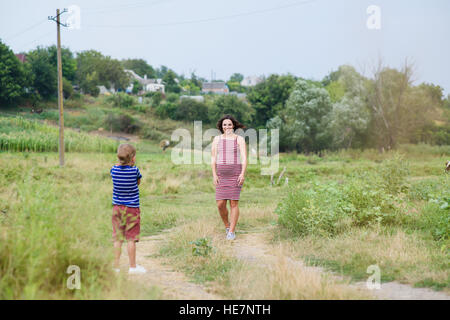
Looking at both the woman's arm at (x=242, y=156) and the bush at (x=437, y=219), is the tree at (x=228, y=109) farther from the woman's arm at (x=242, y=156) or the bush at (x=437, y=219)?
the bush at (x=437, y=219)

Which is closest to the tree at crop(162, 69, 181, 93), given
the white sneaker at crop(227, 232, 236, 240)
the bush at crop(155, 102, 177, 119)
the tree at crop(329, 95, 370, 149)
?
the bush at crop(155, 102, 177, 119)

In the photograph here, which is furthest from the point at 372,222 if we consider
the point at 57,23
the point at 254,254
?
the point at 57,23

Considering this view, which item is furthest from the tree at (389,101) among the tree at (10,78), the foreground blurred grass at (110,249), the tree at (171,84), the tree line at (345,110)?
the foreground blurred grass at (110,249)

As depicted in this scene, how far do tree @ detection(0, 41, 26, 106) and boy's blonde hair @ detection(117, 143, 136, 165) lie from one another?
27.6 m

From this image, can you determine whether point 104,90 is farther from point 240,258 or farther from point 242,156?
point 240,258

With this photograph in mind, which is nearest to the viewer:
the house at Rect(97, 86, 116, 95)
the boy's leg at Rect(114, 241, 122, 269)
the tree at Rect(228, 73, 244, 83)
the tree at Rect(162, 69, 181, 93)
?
the boy's leg at Rect(114, 241, 122, 269)

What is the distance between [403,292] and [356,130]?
38.8 metres

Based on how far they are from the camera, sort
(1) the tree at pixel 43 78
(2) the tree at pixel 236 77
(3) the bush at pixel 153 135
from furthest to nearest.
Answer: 1. (2) the tree at pixel 236 77
2. (3) the bush at pixel 153 135
3. (1) the tree at pixel 43 78

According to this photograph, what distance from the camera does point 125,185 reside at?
534cm

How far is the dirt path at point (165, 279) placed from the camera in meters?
4.44

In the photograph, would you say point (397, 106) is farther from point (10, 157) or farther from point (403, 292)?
point (403, 292)

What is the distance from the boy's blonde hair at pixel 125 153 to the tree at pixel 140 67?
69.7 meters

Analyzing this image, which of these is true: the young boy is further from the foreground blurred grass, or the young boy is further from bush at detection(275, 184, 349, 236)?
bush at detection(275, 184, 349, 236)

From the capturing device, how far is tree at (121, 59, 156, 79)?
7281 cm
